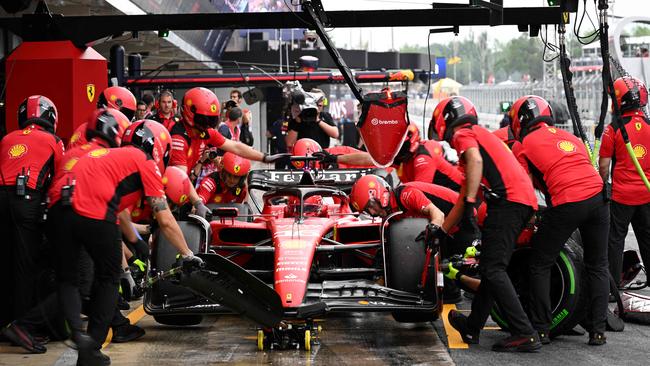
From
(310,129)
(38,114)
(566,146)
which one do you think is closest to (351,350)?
(566,146)

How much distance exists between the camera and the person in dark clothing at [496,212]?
334 inches

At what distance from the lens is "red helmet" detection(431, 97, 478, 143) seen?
8.81m

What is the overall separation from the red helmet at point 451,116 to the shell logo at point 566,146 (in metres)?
0.66

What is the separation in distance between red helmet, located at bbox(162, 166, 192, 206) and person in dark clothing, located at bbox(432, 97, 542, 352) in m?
2.35

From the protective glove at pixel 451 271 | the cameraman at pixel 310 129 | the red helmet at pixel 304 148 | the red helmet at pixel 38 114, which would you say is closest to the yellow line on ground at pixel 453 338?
the protective glove at pixel 451 271

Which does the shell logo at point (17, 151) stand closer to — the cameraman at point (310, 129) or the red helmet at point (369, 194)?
the red helmet at point (369, 194)

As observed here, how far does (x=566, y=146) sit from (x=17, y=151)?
4.16 meters

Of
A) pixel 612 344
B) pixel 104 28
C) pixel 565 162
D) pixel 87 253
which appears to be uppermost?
pixel 104 28

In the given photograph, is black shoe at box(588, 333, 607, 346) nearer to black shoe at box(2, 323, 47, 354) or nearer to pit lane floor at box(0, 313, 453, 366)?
pit lane floor at box(0, 313, 453, 366)

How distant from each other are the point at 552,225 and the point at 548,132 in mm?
750

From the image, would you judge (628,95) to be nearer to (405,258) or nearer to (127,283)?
(405,258)

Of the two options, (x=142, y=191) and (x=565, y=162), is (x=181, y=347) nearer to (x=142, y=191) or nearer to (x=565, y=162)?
(x=142, y=191)

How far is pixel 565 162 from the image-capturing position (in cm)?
879

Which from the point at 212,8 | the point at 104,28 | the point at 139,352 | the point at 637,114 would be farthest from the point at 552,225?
the point at 212,8
